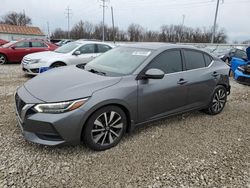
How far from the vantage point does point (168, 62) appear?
340 centimetres

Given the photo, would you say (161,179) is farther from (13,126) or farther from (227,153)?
(13,126)

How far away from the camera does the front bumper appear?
94.2 inches

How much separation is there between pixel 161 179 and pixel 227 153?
1241 mm

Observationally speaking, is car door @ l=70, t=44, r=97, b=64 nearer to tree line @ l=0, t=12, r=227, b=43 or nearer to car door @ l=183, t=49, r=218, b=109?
car door @ l=183, t=49, r=218, b=109

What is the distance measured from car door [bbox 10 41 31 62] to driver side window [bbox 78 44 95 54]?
456 centimetres

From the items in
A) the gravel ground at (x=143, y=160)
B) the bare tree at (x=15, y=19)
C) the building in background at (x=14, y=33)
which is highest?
the bare tree at (x=15, y=19)

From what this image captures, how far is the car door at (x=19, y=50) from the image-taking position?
10398mm

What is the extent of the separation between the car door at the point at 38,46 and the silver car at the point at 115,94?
8389 millimetres

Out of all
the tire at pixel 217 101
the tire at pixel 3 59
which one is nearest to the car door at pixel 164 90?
the tire at pixel 217 101

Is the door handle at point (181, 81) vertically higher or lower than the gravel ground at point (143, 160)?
higher

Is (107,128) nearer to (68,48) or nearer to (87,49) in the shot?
(87,49)

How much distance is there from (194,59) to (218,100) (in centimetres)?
114

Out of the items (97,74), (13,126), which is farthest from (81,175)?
(13,126)

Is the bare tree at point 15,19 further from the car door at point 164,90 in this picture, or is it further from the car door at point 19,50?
the car door at point 164,90
